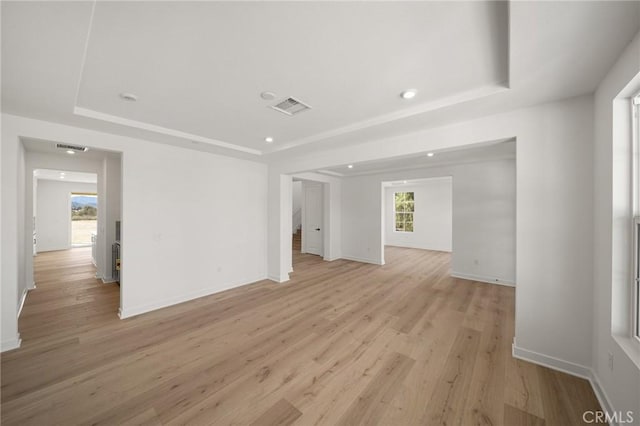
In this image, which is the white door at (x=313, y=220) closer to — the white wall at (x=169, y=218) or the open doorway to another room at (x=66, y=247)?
the white wall at (x=169, y=218)

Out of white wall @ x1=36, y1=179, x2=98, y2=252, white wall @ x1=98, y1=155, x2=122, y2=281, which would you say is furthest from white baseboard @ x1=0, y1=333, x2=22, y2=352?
white wall @ x1=36, y1=179, x2=98, y2=252

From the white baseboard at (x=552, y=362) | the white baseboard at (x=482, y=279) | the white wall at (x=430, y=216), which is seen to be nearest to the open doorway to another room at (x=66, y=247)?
the white baseboard at (x=552, y=362)

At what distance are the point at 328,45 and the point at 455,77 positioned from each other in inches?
44.3

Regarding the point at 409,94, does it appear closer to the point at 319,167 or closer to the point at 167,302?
the point at 319,167

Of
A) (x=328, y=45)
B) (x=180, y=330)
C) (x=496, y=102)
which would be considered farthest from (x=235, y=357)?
(x=496, y=102)

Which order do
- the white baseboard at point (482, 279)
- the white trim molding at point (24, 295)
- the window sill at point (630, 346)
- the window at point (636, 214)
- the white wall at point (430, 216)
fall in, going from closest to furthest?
the window sill at point (630, 346) < the window at point (636, 214) < the white trim molding at point (24, 295) < the white baseboard at point (482, 279) < the white wall at point (430, 216)

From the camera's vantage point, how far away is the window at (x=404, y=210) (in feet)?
30.8

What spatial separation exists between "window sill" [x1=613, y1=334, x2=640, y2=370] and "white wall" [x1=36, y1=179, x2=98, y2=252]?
11.6m

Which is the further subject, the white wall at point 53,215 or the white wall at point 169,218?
the white wall at point 53,215

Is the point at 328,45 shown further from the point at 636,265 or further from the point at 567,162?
the point at 636,265

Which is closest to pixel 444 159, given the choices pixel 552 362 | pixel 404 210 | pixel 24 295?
pixel 552 362

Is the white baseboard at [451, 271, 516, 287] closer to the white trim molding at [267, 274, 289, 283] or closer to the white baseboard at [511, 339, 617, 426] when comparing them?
the white baseboard at [511, 339, 617, 426]

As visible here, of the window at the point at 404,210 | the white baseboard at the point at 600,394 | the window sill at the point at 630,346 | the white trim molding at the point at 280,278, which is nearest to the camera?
the window sill at the point at 630,346

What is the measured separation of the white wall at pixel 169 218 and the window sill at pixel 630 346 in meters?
4.80
